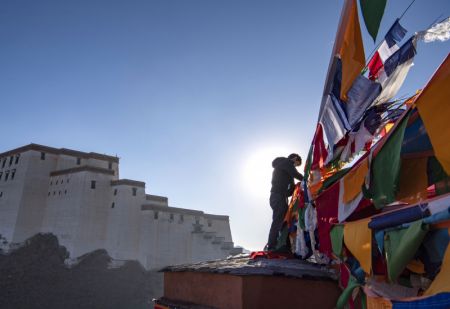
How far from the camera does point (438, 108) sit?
8.94ft

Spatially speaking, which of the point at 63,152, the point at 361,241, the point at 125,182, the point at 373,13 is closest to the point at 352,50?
the point at 373,13

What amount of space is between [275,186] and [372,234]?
3.22m

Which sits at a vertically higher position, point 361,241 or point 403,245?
point 361,241

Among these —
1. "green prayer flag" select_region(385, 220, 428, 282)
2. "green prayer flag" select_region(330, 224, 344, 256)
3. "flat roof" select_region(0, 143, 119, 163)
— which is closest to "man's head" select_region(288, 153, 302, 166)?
"green prayer flag" select_region(330, 224, 344, 256)

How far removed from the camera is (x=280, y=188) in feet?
22.2

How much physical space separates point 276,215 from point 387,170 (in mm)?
3379

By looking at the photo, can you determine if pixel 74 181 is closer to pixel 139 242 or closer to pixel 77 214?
pixel 77 214

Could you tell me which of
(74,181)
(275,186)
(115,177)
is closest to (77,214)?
(74,181)

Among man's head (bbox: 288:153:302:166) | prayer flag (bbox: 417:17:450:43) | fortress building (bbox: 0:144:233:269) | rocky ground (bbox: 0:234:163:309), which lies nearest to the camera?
prayer flag (bbox: 417:17:450:43)

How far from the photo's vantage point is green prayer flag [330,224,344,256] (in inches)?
170

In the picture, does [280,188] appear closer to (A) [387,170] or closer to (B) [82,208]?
(A) [387,170]

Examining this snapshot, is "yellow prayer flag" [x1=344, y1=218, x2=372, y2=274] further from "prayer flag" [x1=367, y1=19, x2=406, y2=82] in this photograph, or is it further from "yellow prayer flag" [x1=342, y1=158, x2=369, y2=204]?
"prayer flag" [x1=367, y1=19, x2=406, y2=82]

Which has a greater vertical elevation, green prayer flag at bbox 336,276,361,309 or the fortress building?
the fortress building

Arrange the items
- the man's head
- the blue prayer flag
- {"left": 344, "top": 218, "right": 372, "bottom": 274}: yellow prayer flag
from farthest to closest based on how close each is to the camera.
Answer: the man's head, the blue prayer flag, {"left": 344, "top": 218, "right": 372, "bottom": 274}: yellow prayer flag
